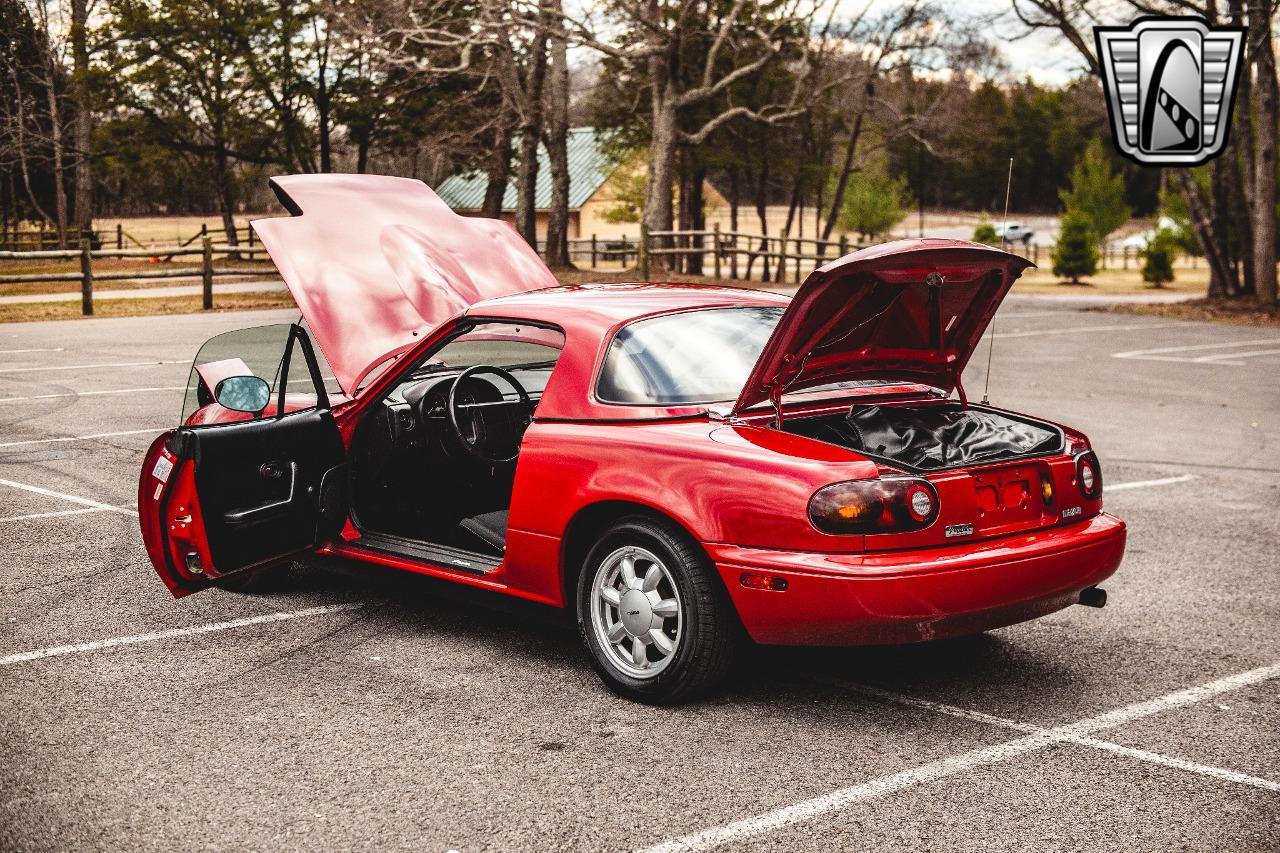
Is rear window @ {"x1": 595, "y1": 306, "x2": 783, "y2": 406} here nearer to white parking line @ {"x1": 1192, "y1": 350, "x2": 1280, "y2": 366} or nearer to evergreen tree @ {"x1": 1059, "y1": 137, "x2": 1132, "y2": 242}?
white parking line @ {"x1": 1192, "y1": 350, "x2": 1280, "y2": 366}

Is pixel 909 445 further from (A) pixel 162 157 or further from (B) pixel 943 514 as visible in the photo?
(A) pixel 162 157

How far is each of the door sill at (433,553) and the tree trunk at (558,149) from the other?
30.8 metres

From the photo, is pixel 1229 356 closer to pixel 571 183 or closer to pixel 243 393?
pixel 243 393

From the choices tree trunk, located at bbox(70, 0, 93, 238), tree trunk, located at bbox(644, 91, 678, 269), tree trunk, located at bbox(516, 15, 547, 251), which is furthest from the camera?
tree trunk, located at bbox(70, 0, 93, 238)

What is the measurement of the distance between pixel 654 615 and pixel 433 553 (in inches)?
47.3

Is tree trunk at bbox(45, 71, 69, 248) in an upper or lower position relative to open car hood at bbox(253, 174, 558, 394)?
upper

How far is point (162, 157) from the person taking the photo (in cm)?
4688

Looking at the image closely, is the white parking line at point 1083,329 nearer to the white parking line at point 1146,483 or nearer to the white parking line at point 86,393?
the white parking line at point 1146,483

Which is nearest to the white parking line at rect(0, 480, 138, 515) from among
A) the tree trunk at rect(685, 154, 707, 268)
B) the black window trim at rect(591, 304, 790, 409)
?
the black window trim at rect(591, 304, 790, 409)

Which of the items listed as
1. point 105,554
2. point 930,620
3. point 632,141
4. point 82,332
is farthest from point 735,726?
point 632,141

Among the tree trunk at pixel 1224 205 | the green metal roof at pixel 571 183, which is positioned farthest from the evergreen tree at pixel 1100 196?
the tree trunk at pixel 1224 205

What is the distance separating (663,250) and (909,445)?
26209 millimetres

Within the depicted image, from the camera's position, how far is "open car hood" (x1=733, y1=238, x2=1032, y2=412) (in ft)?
14.4

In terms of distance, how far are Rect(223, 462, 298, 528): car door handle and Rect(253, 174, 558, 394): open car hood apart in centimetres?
57
